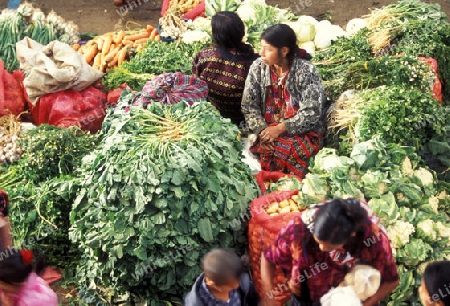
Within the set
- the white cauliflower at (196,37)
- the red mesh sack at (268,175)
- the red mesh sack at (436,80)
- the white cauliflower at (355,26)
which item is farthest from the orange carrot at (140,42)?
the red mesh sack at (436,80)

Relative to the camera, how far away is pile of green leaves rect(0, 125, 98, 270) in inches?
168

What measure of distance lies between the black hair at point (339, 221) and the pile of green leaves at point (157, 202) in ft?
3.90

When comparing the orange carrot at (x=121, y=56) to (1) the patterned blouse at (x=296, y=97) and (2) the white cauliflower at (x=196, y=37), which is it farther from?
(1) the patterned blouse at (x=296, y=97)

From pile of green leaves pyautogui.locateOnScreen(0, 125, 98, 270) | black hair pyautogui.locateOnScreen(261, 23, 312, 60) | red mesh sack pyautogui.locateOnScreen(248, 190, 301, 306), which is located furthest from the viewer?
pile of green leaves pyautogui.locateOnScreen(0, 125, 98, 270)

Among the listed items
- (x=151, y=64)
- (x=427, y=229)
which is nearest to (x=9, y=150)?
(x=151, y=64)

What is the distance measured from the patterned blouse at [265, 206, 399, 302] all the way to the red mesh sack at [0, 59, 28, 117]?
354 centimetres

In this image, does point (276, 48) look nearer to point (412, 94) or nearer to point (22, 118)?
point (412, 94)

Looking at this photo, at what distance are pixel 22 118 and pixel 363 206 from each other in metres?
4.06

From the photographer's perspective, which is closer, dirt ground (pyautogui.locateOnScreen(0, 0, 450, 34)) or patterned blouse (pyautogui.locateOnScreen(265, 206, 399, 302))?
patterned blouse (pyautogui.locateOnScreen(265, 206, 399, 302))

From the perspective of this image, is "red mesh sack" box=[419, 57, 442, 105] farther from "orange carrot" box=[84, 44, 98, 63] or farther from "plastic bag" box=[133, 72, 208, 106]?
"orange carrot" box=[84, 44, 98, 63]

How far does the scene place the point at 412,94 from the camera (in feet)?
14.6

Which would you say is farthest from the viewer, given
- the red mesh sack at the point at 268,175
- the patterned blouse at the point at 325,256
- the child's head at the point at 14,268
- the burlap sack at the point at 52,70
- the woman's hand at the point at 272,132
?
the burlap sack at the point at 52,70

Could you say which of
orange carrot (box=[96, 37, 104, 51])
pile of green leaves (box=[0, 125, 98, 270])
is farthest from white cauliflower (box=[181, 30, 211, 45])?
pile of green leaves (box=[0, 125, 98, 270])

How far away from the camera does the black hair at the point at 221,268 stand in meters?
2.77
